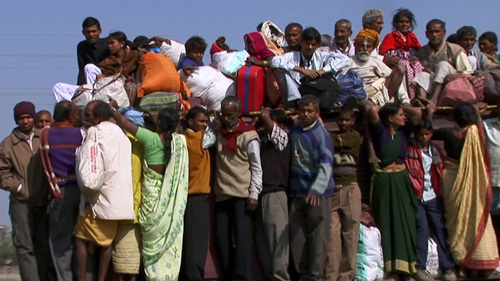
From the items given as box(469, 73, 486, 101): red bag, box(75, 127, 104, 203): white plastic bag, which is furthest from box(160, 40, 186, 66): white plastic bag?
box(469, 73, 486, 101): red bag

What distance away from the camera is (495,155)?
9.34m

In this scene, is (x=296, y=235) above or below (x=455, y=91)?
below

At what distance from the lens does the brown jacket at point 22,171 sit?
8.51 meters

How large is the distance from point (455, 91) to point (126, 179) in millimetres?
3845

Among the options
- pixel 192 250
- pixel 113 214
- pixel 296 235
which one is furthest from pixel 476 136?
pixel 113 214

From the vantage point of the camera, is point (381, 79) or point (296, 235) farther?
point (381, 79)

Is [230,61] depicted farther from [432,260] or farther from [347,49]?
[432,260]

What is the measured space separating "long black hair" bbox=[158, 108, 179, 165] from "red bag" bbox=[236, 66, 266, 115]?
3.47 feet

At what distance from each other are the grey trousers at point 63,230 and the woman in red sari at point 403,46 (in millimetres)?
4160

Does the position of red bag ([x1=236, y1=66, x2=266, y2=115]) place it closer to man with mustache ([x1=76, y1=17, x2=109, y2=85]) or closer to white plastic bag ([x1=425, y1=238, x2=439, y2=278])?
man with mustache ([x1=76, y1=17, x2=109, y2=85])

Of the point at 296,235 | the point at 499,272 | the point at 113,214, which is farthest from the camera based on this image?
the point at 499,272

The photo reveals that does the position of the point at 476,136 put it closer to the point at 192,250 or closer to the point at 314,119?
the point at 314,119

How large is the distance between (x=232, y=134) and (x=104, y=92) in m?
1.50

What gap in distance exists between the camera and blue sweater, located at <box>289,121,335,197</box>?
8500 mm
